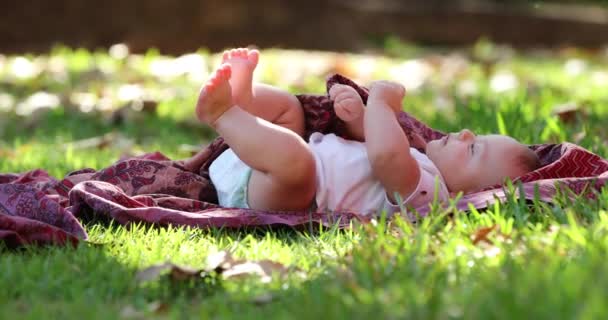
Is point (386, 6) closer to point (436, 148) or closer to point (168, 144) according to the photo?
point (168, 144)

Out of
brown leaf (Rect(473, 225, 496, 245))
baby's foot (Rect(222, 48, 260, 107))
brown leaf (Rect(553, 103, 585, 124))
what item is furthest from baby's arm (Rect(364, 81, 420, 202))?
brown leaf (Rect(553, 103, 585, 124))

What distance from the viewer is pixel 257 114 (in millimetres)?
3320

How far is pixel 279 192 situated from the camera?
3033mm

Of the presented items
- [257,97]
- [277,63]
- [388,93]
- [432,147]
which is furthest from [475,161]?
[277,63]

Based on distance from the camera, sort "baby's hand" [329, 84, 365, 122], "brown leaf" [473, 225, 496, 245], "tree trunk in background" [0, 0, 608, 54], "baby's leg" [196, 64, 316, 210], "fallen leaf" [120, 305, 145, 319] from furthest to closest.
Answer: "tree trunk in background" [0, 0, 608, 54] → "baby's hand" [329, 84, 365, 122] → "baby's leg" [196, 64, 316, 210] → "brown leaf" [473, 225, 496, 245] → "fallen leaf" [120, 305, 145, 319]

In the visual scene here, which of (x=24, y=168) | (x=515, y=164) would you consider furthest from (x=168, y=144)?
(x=515, y=164)

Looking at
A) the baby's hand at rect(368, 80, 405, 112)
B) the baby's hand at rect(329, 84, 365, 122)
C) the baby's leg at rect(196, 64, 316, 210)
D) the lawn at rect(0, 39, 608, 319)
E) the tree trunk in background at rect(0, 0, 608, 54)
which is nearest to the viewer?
the lawn at rect(0, 39, 608, 319)

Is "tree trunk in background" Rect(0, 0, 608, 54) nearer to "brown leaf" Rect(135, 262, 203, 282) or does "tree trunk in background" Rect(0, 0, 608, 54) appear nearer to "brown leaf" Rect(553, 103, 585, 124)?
"brown leaf" Rect(553, 103, 585, 124)

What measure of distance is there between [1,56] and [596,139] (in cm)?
476

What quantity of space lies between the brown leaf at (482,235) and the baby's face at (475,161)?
2.21 ft

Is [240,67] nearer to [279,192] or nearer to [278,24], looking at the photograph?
[279,192]

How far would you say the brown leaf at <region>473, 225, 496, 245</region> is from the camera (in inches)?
99.6

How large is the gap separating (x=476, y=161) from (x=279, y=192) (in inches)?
25.1

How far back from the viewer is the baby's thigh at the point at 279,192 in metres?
3.01
